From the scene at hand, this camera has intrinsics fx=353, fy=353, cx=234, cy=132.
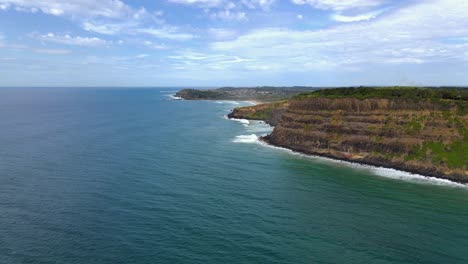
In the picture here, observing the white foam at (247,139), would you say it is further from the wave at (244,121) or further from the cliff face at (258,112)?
the cliff face at (258,112)

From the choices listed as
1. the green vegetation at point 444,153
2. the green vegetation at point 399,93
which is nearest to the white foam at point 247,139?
the green vegetation at point 399,93

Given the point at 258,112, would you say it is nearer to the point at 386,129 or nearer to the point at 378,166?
the point at 386,129

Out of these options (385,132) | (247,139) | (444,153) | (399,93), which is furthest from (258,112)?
(444,153)

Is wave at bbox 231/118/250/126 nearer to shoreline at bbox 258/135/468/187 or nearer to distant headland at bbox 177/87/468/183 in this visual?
distant headland at bbox 177/87/468/183

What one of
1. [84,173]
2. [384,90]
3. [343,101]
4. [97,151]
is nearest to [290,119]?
[343,101]

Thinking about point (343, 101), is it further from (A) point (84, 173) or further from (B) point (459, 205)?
(A) point (84, 173)

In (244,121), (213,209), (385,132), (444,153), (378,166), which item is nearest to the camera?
(213,209)
